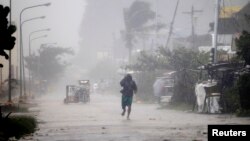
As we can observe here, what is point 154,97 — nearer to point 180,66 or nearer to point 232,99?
point 180,66

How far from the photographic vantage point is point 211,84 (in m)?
26.5

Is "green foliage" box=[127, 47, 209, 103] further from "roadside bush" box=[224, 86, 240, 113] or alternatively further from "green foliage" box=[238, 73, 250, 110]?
"green foliage" box=[238, 73, 250, 110]

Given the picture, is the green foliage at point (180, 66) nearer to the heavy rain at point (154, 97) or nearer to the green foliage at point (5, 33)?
the heavy rain at point (154, 97)

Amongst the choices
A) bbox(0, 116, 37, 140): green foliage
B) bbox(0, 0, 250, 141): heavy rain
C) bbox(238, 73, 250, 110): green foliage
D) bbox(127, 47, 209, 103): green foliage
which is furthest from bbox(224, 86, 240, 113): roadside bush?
bbox(0, 116, 37, 140): green foliage

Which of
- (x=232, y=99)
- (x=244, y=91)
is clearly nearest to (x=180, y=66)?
(x=232, y=99)

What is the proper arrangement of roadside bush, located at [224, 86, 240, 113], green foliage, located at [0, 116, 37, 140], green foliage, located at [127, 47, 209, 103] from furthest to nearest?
green foliage, located at [127, 47, 209, 103]
roadside bush, located at [224, 86, 240, 113]
green foliage, located at [0, 116, 37, 140]

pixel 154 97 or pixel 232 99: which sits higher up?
pixel 232 99

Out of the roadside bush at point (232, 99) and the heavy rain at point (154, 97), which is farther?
the roadside bush at point (232, 99)

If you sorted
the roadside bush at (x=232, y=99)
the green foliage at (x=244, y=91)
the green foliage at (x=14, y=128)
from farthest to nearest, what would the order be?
the roadside bush at (x=232, y=99), the green foliage at (x=244, y=91), the green foliage at (x=14, y=128)

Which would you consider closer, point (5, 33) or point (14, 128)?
point (5, 33)

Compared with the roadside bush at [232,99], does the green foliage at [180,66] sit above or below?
above

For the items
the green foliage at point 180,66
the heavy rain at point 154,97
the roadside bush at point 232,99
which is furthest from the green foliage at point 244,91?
the green foliage at point 180,66

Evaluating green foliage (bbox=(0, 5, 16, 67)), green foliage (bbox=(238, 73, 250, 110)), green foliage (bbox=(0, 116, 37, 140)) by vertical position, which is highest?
green foliage (bbox=(0, 5, 16, 67))

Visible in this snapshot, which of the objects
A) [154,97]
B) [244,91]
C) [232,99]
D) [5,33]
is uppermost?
[5,33]
